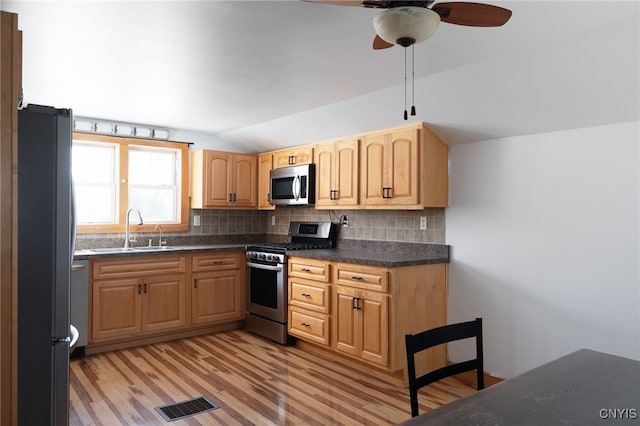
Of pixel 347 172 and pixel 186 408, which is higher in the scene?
pixel 347 172

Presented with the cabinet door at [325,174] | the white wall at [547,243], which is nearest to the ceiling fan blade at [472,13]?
the white wall at [547,243]

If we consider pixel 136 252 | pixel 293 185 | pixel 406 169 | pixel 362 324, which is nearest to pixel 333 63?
pixel 406 169

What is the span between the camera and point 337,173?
4328mm

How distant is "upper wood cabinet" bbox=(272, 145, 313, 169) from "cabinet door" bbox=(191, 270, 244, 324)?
52.6 inches

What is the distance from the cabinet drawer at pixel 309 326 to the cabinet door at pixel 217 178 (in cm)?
166

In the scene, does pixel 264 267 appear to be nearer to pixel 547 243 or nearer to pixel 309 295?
pixel 309 295

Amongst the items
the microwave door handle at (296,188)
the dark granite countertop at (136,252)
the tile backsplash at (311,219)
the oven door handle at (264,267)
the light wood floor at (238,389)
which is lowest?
the light wood floor at (238,389)

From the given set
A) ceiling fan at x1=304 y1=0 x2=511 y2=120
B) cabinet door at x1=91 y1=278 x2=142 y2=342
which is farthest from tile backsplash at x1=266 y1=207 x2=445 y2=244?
ceiling fan at x1=304 y1=0 x2=511 y2=120

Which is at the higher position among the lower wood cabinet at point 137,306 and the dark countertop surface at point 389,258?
the dark countertop surface at point 389,258

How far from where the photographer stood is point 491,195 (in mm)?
3445

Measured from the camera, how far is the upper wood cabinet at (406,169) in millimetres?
3572

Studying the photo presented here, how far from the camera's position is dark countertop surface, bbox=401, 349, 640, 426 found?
1148mm

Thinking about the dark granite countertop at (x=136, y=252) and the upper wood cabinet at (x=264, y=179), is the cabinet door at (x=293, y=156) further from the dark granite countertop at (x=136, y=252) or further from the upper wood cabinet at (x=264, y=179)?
the dark granite countertop at (x=136, y=252)

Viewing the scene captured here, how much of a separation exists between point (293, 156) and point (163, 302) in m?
2.03
